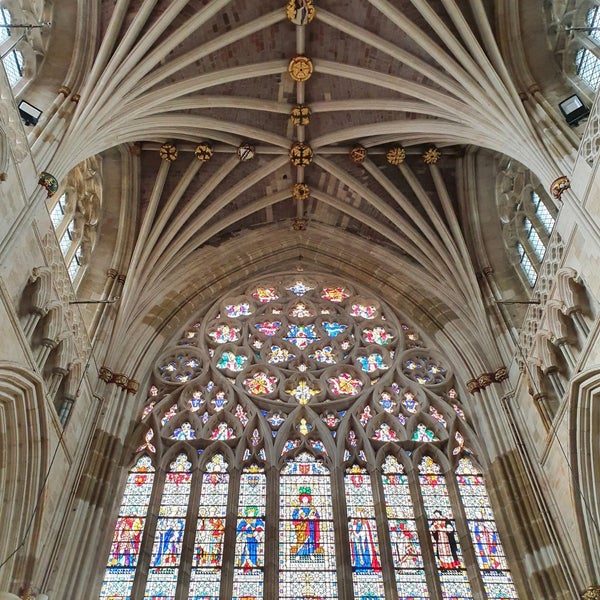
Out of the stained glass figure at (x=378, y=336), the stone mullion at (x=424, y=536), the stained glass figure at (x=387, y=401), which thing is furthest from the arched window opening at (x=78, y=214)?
the stone mullion at (x=424, y=536)

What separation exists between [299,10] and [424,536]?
9.41 m

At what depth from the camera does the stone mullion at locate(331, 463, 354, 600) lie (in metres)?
9.71

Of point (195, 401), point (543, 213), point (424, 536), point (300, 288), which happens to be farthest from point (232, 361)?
point (543, 213)

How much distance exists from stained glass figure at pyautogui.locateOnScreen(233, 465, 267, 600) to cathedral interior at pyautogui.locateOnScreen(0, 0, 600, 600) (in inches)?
1.8

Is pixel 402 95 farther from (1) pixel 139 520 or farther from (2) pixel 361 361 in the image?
(1) pixel 139 520

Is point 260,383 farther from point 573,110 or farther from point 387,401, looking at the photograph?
point 573,110

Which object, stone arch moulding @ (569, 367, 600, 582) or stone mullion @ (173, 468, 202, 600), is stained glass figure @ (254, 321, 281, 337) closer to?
stone mullion @ (173, 468, 202, 600)

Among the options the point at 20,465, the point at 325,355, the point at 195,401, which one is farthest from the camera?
the point at 325,355

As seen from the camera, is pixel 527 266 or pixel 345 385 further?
pixel 345 385

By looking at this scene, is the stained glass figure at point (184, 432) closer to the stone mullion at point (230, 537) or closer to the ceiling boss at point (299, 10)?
the stone mullion at point (230, 537)

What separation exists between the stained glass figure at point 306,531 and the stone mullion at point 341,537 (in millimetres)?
98

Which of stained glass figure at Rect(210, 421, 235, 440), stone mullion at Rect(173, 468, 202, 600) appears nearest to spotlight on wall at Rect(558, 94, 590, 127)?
stained glass figure at Rect(210, 421, 235, 440)

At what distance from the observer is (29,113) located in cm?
1003

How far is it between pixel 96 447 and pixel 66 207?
442 cm
